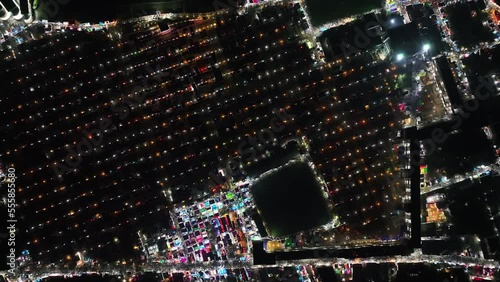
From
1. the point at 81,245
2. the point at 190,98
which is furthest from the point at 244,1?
the point at 81,245

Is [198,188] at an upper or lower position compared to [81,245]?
upper

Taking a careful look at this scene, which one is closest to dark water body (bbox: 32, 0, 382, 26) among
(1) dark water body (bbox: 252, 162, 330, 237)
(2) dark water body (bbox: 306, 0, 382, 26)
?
(2) dark water body (bbox: 306, 0, 382, 26)

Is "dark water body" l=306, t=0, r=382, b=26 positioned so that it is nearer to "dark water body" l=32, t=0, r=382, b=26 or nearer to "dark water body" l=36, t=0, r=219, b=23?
"dark water body" l=32, t=0, r=382, b=26

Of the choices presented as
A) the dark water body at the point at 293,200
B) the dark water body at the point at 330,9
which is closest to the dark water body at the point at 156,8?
the dark water body at the point at 330,9

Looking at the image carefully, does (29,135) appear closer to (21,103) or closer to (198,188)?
(21,103)

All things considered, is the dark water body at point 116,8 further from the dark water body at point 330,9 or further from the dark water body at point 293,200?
the dark water body at point 293,200

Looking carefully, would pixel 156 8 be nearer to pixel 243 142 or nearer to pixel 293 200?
pixel 243 142

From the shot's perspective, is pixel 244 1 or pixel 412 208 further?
pixel 244 1
